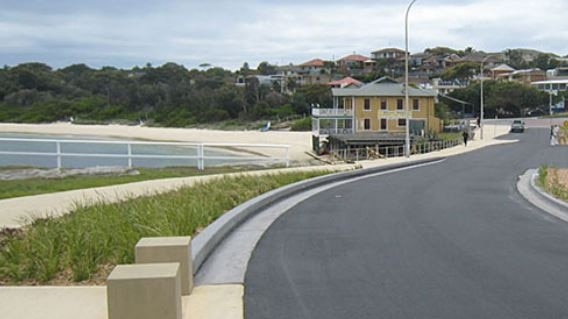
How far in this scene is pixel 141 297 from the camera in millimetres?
5504

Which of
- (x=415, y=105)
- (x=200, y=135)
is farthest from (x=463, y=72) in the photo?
(x=415, y=105)

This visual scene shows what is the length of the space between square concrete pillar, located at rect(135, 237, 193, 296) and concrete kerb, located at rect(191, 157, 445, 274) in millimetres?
829

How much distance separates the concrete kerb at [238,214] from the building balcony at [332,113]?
149 feet

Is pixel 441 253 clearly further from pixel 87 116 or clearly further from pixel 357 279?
pixel 87 116

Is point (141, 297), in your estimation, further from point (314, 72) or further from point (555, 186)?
point (314, 72)

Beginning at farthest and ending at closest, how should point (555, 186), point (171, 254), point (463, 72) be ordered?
point (463, 72)
point (555, 186)
point (171, 254)

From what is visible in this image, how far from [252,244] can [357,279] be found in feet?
8.03

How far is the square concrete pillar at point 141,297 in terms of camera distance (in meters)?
5.50

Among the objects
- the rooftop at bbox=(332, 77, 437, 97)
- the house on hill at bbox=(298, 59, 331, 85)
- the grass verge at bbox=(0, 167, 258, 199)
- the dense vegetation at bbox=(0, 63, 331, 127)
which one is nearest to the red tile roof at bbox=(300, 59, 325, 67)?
the house on hill at bbox=(298, 59, 331, 85)

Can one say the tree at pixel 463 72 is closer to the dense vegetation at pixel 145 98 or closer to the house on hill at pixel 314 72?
the house on hill at pixel 314 72

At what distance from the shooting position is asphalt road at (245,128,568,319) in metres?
6.54

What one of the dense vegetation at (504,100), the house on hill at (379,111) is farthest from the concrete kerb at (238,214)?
the dense vegetation at (504,100)

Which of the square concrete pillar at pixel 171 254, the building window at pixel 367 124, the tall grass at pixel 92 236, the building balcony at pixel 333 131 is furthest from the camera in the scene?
the building window at pixel 367 124

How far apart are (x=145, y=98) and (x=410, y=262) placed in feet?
424
